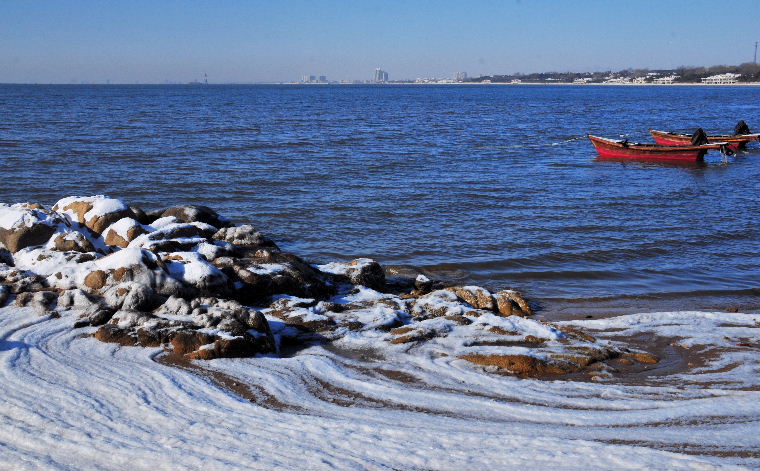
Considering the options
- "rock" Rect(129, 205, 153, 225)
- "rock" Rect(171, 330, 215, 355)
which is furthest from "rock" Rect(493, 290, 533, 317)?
"rock" Rect(129, 205, 153, 225)

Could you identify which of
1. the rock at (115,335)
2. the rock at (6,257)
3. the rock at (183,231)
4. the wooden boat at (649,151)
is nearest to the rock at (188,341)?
the rock at (115,335)

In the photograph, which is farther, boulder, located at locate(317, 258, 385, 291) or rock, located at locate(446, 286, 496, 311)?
boulder, located at locate(317, 258, 385, 291)

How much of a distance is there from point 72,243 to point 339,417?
5.78m

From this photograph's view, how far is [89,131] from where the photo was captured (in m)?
37.7

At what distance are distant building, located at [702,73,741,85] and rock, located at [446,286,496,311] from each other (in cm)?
19448

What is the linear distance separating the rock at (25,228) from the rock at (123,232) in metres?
0.85

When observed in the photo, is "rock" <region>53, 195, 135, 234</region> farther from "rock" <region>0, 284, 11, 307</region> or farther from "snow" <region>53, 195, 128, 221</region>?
"rock" <region>0, 284, 11, 307</region>

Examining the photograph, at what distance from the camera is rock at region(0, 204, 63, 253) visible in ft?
32.0

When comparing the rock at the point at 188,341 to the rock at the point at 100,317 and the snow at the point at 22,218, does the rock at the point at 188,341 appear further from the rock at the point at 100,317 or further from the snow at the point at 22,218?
the snow at the point at 22,218

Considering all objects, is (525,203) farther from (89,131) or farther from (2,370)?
(89,131)

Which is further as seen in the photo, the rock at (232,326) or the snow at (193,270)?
the snow at (193,270)

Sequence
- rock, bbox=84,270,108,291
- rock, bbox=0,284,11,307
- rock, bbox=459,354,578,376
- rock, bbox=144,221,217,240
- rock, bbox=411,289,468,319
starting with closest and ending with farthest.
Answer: rock, bbox=459,354,578,376
rock, bbox=0,284,11,307
rock, bbox=84,270,108,291
rock, bbox=411,289,468,319
rock, bbox=144,221,217,240

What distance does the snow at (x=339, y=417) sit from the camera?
4816 mm

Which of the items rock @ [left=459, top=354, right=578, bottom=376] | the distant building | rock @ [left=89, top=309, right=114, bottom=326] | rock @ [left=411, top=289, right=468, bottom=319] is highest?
the distant building
